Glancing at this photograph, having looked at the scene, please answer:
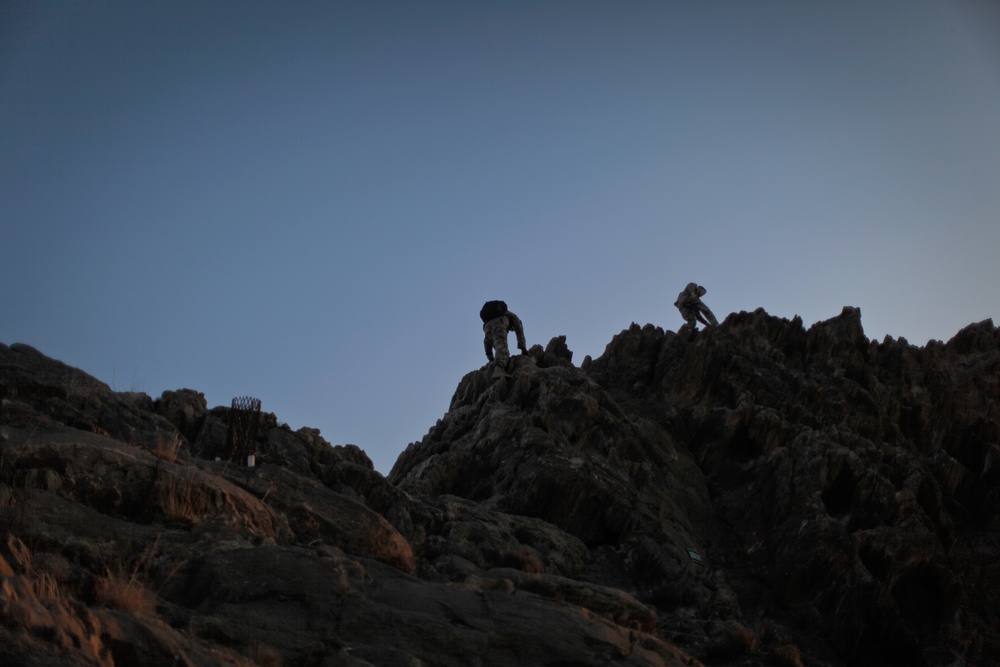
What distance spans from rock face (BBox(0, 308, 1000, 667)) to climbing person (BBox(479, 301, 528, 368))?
0.77 metres

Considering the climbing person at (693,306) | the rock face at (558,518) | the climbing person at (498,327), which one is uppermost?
the climbing person at (693,306)

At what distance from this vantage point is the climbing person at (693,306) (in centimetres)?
3322

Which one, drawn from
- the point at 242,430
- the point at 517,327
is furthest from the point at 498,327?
the point at 242,430

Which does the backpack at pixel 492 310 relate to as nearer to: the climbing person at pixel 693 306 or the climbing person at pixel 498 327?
the climbing person at pixel 498 327

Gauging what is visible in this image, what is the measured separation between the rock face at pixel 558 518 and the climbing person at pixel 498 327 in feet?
2.52

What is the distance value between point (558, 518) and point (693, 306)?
604 inches

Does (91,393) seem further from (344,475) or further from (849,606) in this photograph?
(849,606)

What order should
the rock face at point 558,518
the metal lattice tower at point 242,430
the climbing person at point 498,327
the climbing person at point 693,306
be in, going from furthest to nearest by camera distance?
the climbing person at point 693,306
the climbing person at point 498,327
the metal lattice tower at point 242,430
the rock face at point 558,518

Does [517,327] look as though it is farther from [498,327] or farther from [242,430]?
[242,430]

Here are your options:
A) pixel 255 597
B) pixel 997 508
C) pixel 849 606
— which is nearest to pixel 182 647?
pixel 255 597

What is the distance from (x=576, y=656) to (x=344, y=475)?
245 inches

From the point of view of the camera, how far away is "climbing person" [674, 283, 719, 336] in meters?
33.2

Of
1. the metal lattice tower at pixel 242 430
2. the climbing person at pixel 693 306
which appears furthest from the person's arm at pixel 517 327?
the metal lattice tower at pixel 242 430

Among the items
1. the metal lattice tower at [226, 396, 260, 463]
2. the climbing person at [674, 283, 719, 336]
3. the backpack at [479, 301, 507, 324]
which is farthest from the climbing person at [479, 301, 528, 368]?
the metal lattice tower at [226, 396, 260, 463]
